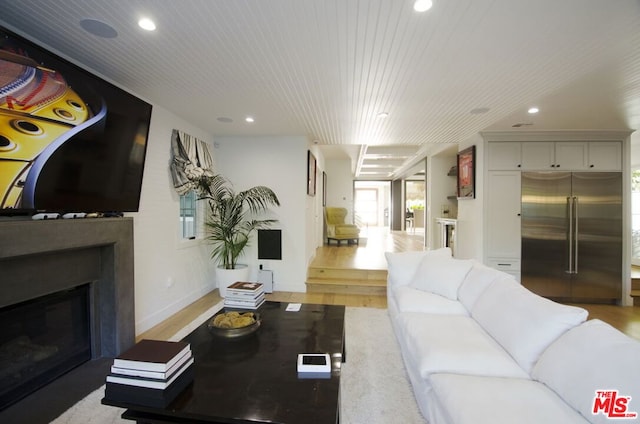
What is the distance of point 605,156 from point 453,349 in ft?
14.7

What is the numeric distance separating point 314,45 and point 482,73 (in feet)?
4.97

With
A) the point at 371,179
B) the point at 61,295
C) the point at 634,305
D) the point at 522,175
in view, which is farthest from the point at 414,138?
the point at 371,179

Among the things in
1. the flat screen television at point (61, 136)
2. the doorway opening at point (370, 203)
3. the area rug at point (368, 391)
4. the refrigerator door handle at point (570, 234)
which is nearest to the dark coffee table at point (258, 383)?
the area rug at point (368, 391)

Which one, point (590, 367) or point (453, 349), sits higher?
point (590, 367)

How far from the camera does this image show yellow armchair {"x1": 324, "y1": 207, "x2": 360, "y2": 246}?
7441mm

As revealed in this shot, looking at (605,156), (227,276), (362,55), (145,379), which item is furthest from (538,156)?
(145,379)

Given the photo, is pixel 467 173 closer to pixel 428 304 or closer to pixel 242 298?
pixel 428 304

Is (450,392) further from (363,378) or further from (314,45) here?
(314,45)

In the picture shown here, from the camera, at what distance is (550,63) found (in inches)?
85.4

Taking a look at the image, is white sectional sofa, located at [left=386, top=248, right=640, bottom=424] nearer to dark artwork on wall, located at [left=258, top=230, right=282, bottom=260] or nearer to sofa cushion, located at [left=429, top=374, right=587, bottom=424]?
sofa cushion, located at [left=429, top=374, right=587, bottom=424]

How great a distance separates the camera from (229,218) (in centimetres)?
405

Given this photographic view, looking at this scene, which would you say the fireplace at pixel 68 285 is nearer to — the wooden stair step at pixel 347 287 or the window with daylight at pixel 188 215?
the window with daylight at pixel 188 215

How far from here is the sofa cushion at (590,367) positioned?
1.06 meters

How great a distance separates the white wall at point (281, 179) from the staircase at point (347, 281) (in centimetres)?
25
